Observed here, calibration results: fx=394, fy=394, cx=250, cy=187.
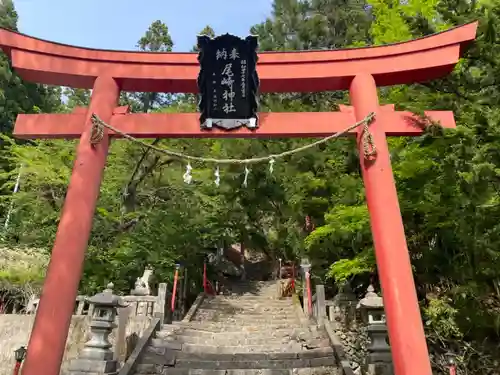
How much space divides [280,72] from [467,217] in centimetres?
312

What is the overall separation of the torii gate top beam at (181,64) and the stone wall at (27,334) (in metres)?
4.82

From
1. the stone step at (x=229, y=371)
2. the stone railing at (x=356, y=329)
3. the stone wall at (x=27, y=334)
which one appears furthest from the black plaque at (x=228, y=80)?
the stone wall at (x=27, y=334)

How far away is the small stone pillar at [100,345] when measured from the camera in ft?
20.6

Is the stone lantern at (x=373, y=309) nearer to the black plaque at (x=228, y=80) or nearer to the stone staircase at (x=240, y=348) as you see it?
the stone staircase at (x=240, y=348)

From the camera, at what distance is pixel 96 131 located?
512cm

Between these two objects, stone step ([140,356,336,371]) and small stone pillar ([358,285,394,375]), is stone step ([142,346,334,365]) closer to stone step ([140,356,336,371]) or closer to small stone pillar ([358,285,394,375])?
stone step ([140,356,336,371])

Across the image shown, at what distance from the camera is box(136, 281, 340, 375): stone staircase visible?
725 cm

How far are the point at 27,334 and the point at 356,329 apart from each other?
699 centimetres

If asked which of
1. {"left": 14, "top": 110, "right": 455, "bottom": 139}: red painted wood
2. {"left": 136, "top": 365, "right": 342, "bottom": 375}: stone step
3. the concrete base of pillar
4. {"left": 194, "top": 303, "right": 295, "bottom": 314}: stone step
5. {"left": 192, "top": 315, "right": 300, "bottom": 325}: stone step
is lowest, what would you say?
{"left": 136, "top": 365, "right": 342, "bottom": 375}: stone step

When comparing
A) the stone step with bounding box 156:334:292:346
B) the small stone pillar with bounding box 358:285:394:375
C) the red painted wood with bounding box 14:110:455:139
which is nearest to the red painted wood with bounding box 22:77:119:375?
the red painted wood with bounding box 14:110:455:139

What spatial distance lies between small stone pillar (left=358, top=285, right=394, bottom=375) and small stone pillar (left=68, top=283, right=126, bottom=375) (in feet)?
14.1

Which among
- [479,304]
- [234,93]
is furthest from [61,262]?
[479,304]

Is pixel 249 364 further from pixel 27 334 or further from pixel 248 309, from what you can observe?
pixel 248 309

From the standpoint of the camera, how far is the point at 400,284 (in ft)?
14.3
